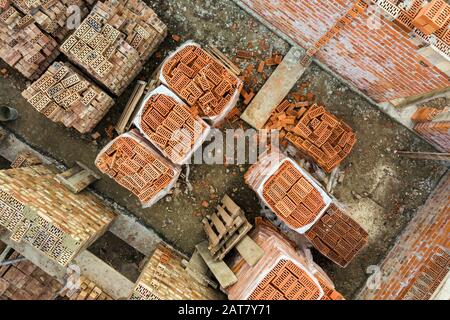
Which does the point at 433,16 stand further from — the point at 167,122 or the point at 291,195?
the point at 167,122

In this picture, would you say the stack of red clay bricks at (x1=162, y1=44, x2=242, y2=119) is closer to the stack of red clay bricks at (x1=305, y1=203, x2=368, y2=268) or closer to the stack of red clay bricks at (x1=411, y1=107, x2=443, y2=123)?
the stack of red clay bricks at (x1=305, y1=203, x2=368, y2=268)

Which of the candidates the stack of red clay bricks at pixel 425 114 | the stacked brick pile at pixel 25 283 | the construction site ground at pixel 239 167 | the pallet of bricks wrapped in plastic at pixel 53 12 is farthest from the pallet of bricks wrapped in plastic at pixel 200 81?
the stacked brick pile at pixel 25 283

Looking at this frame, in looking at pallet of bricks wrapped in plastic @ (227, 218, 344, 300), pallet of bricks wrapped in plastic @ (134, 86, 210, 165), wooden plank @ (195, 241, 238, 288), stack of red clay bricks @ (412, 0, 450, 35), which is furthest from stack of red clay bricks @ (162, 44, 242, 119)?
stack of red clay bricks @ (412, 0, 450, 35)

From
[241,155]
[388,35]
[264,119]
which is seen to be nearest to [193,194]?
[241,155]

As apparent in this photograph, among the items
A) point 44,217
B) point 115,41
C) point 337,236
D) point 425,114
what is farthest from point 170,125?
point 425,114

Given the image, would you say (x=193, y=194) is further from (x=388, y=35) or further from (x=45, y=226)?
(x=388, y=35)
